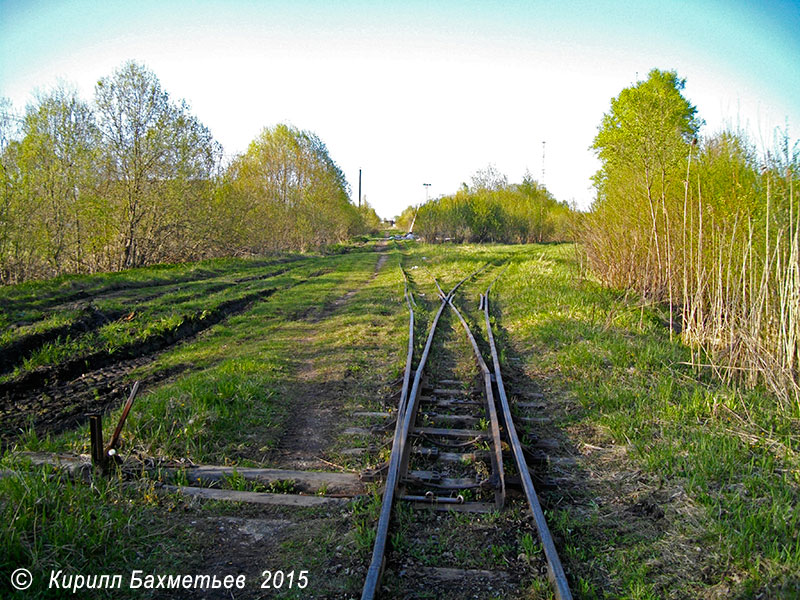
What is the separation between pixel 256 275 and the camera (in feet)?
62.8

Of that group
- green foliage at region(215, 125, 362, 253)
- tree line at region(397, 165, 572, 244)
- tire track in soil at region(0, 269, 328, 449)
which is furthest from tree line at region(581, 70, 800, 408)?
tree line at region(397, 165, 572, 244)

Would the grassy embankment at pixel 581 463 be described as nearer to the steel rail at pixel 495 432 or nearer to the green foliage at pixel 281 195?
the steel rail at pixel 495 432

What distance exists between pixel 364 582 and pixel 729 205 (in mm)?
7020

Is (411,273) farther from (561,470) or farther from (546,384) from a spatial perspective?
(561,470)

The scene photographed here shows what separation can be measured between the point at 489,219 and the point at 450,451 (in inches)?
1607

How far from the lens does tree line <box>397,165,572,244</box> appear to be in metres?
43.8

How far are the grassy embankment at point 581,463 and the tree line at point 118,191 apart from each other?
10.1 m

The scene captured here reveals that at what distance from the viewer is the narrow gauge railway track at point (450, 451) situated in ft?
10.3

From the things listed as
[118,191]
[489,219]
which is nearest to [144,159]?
[118,191]

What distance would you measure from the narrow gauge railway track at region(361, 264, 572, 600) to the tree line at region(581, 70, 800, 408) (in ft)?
8.74

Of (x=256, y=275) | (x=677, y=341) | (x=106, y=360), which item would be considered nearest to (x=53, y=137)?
(x=256, y=275)

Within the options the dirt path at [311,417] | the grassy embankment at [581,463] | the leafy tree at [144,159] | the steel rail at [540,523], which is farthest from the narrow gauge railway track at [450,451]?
the leafy tree at [144,159]

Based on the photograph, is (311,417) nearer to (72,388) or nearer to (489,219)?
(72,388)

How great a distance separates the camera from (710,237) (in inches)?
308
